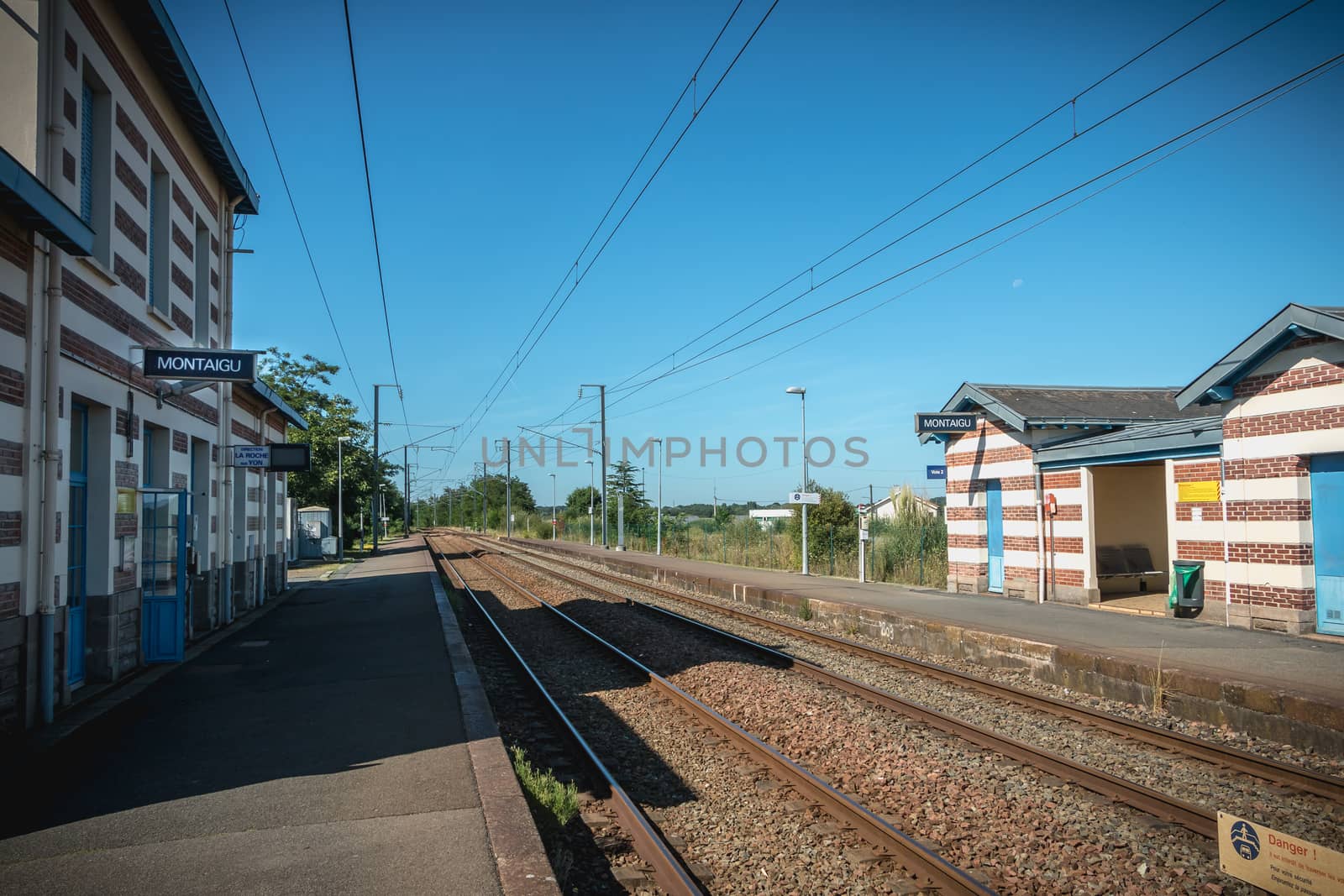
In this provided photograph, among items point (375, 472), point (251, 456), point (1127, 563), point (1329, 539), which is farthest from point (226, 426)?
point (375, 472)

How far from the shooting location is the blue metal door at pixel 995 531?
18.8m

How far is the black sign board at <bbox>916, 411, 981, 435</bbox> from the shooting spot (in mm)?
19188

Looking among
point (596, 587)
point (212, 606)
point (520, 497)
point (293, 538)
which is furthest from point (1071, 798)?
point (520, 497)

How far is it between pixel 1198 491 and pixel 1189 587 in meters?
1.56

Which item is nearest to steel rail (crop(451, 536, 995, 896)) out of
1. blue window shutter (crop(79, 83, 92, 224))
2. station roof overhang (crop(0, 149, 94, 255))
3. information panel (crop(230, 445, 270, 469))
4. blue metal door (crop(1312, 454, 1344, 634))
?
station roof overhang (crop(0, 149, 94, 255))

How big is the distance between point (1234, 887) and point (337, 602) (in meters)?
18.0

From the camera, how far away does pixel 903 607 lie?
52.5 ft

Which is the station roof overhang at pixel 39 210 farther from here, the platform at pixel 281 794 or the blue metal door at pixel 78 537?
the platform at pixel 281 794

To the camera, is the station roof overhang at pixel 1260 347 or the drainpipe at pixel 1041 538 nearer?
the station roof overhang at pixel 1260 347

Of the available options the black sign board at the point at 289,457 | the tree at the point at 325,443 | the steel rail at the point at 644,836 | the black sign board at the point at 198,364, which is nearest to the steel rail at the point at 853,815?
the steel rail at the point at 644,836

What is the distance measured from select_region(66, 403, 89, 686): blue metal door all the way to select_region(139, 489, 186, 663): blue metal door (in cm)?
125

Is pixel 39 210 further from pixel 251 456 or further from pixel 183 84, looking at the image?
pixel 251 456

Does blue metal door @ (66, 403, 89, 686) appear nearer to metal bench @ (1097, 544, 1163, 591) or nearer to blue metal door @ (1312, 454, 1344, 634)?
blue metal door @ (1312, 454, 1344, 634)

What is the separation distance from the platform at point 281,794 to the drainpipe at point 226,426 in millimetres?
5505
